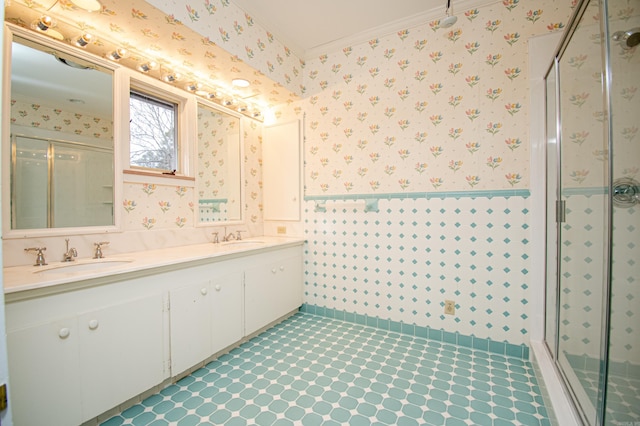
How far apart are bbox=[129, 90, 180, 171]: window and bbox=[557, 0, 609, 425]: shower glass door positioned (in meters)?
2.68

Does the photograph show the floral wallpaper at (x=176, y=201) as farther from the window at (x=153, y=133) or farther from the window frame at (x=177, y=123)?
the window at (x=153, y=133)

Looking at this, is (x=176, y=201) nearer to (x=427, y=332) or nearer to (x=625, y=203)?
(x=427, y=332)

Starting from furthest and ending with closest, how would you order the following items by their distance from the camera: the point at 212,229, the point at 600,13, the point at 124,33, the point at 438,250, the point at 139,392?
the point at 212,229 → the point at 438,250 → the point at 124,33 → the point at 139,392 → the point at 600,13

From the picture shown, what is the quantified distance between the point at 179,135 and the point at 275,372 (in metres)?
1.92

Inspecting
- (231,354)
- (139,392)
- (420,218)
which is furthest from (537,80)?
(139,392)

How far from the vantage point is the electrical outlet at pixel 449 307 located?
2320mm

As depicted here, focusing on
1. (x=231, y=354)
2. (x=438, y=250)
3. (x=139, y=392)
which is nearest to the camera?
(x=139, y=392)

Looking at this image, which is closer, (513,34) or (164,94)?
(513,34)

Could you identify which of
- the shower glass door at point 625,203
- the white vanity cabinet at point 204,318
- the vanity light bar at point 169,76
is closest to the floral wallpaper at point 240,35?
the vanity light bar at point 169,76

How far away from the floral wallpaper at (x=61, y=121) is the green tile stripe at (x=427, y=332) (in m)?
2.21

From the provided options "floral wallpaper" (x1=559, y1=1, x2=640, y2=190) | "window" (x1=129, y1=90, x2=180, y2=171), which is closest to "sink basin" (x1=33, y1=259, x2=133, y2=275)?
"window" (x1=129, y1=90, x2=180, y2=171)

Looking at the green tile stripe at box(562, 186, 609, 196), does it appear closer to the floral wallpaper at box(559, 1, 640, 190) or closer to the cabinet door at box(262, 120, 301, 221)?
the floral wallpaper at box(559, 1, 640, 190)

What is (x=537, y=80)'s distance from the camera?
2.04m

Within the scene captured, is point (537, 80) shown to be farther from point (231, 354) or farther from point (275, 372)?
point (231, 354)
